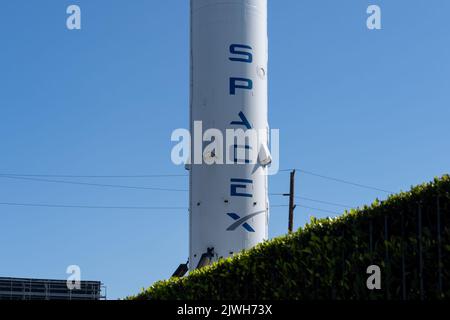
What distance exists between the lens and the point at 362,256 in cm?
1273

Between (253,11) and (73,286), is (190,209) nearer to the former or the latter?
(253,11)

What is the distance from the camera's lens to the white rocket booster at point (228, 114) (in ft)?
82.6

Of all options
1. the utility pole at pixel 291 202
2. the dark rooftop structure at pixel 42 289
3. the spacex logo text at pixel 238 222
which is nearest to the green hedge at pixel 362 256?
the spacex logo text at pixel 238 222

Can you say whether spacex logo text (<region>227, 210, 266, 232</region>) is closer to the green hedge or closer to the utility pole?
the green hedge

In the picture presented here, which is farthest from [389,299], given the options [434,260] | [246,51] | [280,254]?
[246,51]

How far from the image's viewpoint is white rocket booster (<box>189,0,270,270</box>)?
25188 mm

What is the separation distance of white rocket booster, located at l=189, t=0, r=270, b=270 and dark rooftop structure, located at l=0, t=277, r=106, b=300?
26.5m

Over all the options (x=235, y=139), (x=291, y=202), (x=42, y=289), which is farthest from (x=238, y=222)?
(x=42, y=289)

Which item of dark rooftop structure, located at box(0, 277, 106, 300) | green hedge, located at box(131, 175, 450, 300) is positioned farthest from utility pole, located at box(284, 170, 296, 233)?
green hedge, located at box(131, 175, 450, 300)

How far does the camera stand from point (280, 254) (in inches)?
587

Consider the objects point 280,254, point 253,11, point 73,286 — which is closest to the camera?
point 280,254
